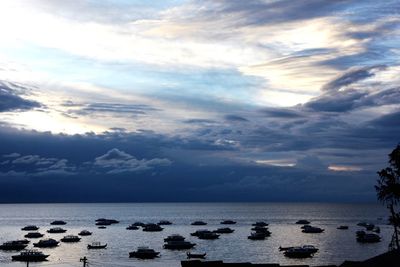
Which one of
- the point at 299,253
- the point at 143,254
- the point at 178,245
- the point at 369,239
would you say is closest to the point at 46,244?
the point at 178,245

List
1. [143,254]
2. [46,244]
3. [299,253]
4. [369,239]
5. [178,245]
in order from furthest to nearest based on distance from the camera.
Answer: [369,239] < [46,244] < [178,245] < [143,254] < [299,253]

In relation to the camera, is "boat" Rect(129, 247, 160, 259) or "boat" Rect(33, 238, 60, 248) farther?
"boat" Rect(33, 238, 60, 248)

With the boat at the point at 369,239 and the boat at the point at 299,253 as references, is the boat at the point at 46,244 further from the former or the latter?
the boat at the point at 369,239

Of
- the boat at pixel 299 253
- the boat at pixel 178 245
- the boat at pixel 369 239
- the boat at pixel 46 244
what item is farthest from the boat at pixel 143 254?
the boat at pixel 369 239

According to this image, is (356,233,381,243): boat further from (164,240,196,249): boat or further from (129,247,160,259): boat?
(129,247,160,259): boat

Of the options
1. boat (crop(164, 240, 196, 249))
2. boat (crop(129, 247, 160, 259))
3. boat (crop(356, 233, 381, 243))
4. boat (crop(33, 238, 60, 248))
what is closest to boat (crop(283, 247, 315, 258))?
boat (crop(164, 240, 196, 249))

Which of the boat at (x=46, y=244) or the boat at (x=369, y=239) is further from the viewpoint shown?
the boat at (x=369, y=239)

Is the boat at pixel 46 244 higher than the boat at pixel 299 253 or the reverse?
higher

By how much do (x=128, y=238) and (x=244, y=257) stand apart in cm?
6398

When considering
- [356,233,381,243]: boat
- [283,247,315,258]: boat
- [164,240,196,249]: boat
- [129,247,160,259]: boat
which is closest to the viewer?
[283,247,315,258]: boat

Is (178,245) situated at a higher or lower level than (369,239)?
higher

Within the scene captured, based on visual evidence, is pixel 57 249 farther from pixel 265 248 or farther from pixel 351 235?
pixel 351 235

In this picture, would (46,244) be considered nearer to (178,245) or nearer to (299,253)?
(178,245)

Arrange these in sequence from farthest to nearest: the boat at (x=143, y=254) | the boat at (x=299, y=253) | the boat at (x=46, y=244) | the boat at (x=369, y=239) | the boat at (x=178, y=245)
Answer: the boat at (x=369, y=239) → the boat at (x=46, y=244) → the boat at (x=178, y=245) → the boat at (x=143, y=254) → the boat at (x=299, y=253)
